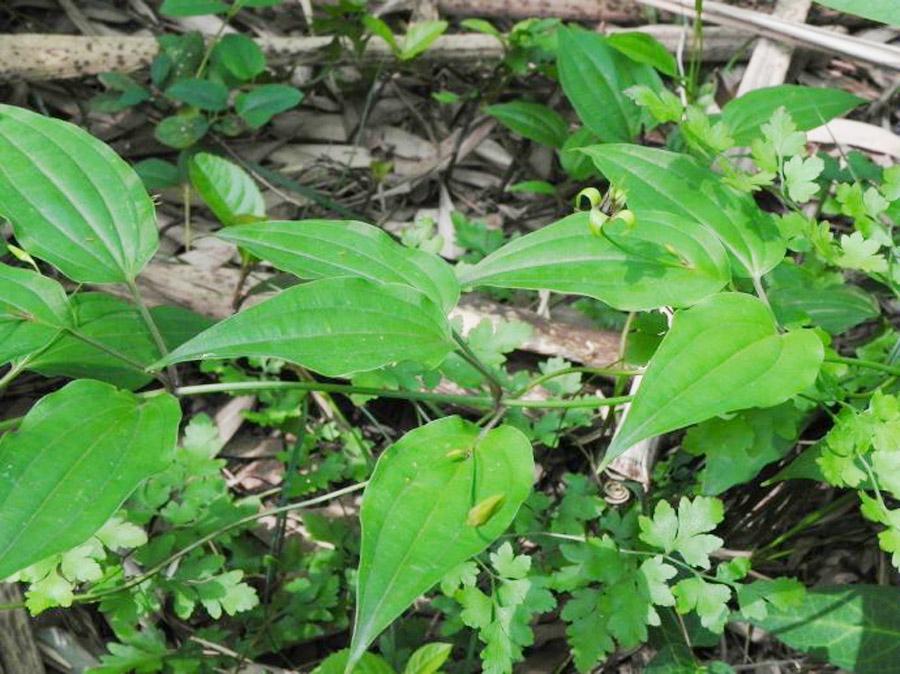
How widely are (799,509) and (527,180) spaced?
3.86 feet

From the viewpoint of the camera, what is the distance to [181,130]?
2363 millimetres

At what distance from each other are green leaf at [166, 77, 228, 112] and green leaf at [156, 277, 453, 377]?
4.09 ft

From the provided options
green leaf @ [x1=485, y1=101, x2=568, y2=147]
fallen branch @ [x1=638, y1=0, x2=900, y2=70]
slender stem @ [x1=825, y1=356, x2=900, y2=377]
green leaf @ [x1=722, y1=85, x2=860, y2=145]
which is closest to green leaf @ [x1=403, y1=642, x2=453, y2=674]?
slender stem @ [x1=825, y1=356, x2=900, y2=377]

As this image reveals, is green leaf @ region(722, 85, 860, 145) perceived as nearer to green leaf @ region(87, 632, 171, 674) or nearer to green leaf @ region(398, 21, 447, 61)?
green leaf @ region(398, 21, 447, 61)

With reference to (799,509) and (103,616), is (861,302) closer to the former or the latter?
(799,509)

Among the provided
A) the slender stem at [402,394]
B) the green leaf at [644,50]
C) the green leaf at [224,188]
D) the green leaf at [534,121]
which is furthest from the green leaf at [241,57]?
the slender stem at [402,394]

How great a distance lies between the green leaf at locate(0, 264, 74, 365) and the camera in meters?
1.34

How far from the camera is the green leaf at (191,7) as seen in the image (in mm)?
2287

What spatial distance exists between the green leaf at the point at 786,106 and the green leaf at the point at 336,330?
3.38 feet

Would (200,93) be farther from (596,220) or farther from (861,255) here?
(861,255)

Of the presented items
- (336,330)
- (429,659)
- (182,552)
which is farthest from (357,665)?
(336,330)

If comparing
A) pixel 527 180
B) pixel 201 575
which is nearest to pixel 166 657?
pixel 201 575

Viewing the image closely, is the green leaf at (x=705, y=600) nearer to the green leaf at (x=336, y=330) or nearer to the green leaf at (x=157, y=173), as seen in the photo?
the green leaf at (x=336, y=330)

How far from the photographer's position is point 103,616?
72.2 inches
